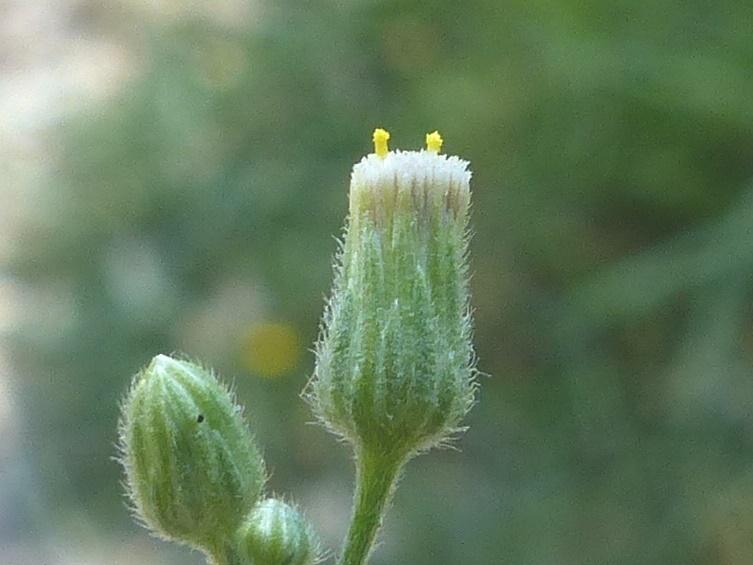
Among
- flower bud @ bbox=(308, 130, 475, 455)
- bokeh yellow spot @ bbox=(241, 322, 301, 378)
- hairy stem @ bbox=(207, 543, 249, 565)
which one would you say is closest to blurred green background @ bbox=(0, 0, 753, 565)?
bokeh yellow spot @ bbox=(241, 322, 301, 378)

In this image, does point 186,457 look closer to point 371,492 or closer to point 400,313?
point 371,492

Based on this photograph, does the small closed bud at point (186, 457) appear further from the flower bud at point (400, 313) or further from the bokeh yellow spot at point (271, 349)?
the bokeh yellow spot at point (271, 349)

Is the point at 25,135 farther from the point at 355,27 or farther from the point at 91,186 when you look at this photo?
the point at 355,27

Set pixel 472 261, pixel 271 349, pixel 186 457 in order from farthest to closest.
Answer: pixel 472 261 < pixel 271 349 < pixel 186 457

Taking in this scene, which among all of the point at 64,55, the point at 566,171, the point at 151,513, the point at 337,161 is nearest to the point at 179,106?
the point at 337,161

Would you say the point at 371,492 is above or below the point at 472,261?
below

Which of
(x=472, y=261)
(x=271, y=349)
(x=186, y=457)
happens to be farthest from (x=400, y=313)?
(x=472, y=261)
